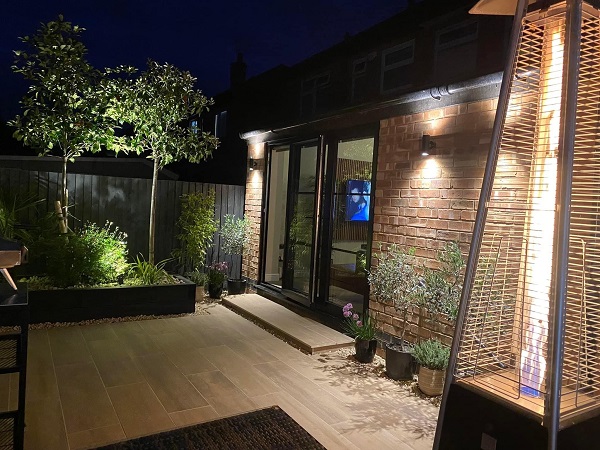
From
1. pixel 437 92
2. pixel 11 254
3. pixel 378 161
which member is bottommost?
pixel 11 254

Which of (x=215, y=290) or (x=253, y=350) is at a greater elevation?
(x=215, y=290)

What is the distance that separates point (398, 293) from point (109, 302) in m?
3.50

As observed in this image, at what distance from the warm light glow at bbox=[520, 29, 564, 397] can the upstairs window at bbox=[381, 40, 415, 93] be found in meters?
6.89

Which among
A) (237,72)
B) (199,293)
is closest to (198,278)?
(199,293)

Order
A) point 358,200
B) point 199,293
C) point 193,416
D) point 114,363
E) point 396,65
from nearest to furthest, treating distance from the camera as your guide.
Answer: point 193,416
point 114,363
point 358,200
point 199,293
point 396,65

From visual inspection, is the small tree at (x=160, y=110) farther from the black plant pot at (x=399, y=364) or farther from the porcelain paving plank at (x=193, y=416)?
the black plant pot at (x=399, y=364)

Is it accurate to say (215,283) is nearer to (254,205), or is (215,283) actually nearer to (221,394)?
(254,205)

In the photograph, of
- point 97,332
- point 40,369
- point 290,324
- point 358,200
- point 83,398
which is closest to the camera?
point 83,398

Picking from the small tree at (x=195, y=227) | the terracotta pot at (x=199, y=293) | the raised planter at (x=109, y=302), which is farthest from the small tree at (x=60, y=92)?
the terracotta pot at (x=199, y=293)

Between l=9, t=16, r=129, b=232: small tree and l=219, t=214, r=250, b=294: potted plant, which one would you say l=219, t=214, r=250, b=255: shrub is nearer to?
l=219, t=214, r=250, b=294: potted plant

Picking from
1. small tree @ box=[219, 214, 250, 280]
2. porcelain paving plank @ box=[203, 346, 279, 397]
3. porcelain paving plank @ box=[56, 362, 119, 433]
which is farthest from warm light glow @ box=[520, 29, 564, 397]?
small tree @ box=[219, 214, 250, 280]

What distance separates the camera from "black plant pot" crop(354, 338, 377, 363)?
4.11m

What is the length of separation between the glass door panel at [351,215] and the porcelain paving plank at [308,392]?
5.66 ft

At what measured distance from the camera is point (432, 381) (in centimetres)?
341
